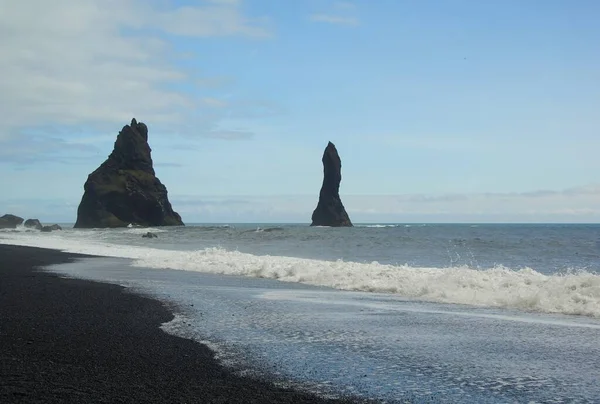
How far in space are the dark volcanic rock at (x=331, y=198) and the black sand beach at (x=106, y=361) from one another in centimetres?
13689

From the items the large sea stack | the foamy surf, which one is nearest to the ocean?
the foamy surf

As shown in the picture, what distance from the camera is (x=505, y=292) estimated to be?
627 inches

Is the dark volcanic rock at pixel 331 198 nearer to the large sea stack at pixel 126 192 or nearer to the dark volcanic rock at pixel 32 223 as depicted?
the large sea stack at pixel 126 192

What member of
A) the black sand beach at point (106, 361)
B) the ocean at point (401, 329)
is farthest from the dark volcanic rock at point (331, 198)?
the black sand beach at point (106, 361)

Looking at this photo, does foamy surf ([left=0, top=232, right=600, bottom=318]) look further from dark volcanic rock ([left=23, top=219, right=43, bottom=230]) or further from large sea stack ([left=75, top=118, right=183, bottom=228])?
large sea stack ([left=75, top=118, right=183, bottom=228])

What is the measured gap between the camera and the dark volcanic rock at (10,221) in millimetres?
112031

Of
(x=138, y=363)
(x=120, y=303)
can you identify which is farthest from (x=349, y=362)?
(x=120, y=303)

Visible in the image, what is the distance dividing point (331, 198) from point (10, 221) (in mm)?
73066

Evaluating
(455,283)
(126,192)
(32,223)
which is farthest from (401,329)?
(126,192)

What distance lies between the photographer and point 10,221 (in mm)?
113938

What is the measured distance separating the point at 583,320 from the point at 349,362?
7122mm

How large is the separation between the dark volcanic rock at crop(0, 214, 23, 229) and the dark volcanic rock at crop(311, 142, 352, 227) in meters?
68.5

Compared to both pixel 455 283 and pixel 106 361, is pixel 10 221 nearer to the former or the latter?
pixel 455 283

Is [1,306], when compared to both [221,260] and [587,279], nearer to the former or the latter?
[587,279]
